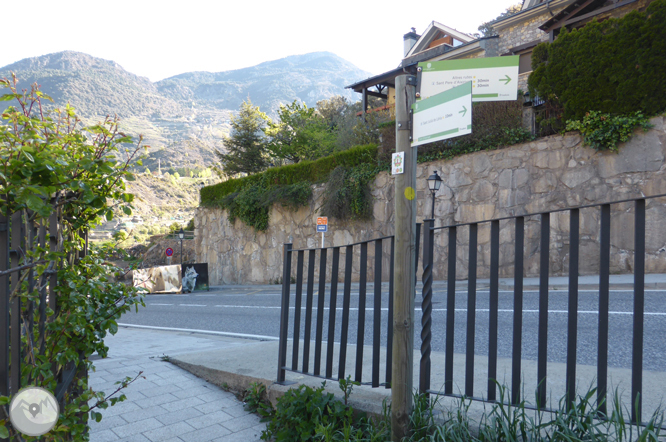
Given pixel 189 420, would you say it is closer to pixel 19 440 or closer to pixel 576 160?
pixel 19 440

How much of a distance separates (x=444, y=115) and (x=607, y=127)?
10.5 metres

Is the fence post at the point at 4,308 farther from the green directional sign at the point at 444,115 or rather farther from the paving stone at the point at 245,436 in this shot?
the green directional sign at the point at 444,115

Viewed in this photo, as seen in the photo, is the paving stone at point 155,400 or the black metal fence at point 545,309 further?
the paving stone at point 155,400

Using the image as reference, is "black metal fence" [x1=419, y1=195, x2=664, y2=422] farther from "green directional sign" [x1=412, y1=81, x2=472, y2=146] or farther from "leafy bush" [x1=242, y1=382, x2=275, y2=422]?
"leafy bush" [x1=242, y1=382, x2=275, y2=422]

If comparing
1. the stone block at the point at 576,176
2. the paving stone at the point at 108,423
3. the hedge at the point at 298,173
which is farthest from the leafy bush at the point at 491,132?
the paving stone at the point at 108,423

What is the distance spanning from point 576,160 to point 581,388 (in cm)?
1016

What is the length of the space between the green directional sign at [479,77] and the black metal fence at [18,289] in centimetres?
198

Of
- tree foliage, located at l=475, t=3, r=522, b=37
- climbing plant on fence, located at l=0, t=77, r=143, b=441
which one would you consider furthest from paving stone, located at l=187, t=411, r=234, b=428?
tree foliage, located at l=475, t=3, r=522, b=37

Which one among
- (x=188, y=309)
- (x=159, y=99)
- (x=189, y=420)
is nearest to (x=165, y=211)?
(x=188, y=309)

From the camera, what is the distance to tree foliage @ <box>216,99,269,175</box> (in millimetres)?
29406

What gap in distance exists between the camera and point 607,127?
10844 millimetres

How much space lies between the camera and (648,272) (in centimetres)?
1035

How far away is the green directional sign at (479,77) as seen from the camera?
7.80ft

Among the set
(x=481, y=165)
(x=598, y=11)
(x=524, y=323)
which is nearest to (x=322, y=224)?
(x=481, y=165)
